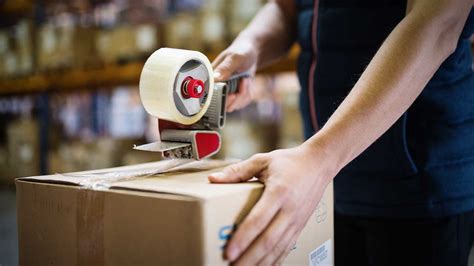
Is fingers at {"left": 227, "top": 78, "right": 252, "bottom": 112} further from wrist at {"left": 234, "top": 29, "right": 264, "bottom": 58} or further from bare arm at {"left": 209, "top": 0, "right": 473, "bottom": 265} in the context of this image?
→ bare arm at {"left": 209, "top": 0, "right": 473, "bottom": 265}

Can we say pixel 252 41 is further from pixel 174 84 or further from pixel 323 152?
pixel 323 152

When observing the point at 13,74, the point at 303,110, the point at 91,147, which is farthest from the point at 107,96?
the point at 303,110

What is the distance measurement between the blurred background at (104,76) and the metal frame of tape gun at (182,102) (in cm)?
139

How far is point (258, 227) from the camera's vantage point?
23.0 inches

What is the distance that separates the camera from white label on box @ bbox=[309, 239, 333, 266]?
0.77 meters

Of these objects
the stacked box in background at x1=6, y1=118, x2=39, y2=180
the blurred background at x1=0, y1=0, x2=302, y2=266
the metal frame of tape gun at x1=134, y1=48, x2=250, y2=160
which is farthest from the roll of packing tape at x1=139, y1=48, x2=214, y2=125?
the stacked box in background at x1=6, y1=118, x2=39, y2=180

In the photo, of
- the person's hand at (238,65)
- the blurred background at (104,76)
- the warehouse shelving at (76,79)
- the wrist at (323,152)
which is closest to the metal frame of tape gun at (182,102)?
the person's hand at (238,65)

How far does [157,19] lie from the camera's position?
2975 mm

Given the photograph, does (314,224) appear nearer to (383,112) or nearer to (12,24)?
(383,112)

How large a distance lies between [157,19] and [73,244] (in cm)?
246

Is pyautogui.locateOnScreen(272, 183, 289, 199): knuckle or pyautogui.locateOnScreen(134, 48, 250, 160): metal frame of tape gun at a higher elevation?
pyautogui.locateOnScreen(134, 48, 250, 160): metal frame of tape gun

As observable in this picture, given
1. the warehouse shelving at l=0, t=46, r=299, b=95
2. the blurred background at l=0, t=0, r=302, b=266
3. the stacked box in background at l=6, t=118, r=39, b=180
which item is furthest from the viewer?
the stacked box in background at l=6, t=118, r=39, b=180

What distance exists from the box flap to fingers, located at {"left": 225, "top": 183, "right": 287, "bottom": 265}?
0.04 meters

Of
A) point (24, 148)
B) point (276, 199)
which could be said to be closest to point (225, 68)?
point (276, 199)
